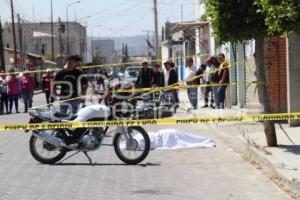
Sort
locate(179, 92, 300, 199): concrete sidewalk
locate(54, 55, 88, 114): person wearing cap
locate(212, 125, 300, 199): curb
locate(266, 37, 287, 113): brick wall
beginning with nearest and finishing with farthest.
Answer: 1. locate(212, 125, 300, 199): curb
2. locate(179, 92, 300, 199): concrete sidewalk
3. locate(54, 55, 88, 114): person wearing cap
4. locate(266, 37, 287, 113): brick wall

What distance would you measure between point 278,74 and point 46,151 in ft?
24.7

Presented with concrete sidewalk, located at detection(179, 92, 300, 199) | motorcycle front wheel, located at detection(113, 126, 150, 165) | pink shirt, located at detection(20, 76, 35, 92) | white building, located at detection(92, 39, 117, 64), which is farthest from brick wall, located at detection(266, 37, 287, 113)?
white building, located at detection(92, 39, 117, 64)

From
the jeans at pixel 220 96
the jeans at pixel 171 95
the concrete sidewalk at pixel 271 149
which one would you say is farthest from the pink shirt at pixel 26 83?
the concrete sidewalk at pixel 271 149

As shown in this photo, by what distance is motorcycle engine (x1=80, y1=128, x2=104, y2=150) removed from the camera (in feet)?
34.9

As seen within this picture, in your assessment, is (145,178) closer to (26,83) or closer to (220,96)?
(220,96)

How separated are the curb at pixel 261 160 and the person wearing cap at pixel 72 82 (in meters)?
3.10

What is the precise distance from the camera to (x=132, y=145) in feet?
34.7

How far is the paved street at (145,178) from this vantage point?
8281mm

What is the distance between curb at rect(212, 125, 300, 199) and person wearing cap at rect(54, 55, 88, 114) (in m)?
3.10

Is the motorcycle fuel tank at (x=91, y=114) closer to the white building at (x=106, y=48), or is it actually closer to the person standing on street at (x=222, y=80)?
the person standing on street at (x=222, y=80)

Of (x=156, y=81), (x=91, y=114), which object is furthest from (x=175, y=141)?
(x=156, y=81)

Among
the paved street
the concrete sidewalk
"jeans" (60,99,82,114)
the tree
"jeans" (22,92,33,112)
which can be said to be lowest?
the paved street

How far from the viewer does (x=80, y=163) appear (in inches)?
428

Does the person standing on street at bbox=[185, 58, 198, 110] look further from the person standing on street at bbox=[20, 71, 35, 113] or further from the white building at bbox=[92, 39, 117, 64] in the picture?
the white building at bbox=[92, 39, 117, 64]
